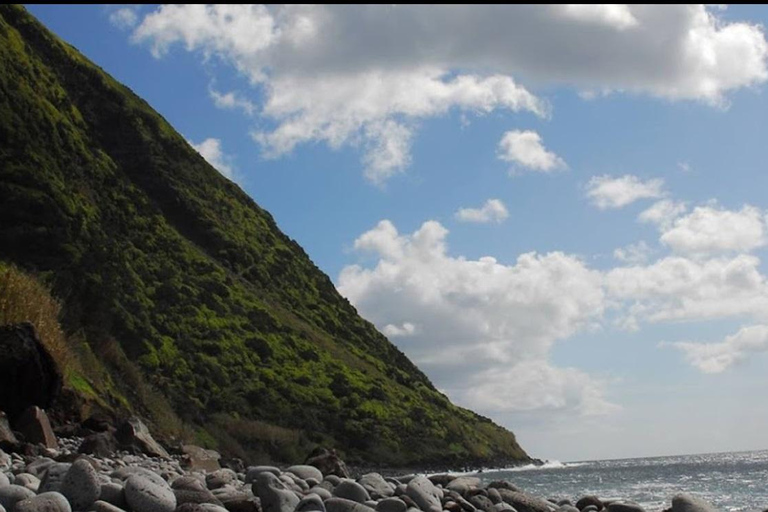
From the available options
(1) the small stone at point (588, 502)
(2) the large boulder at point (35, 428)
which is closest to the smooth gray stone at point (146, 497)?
(2) the large boulder at point (35, 428)

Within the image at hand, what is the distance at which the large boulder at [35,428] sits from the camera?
16.8m

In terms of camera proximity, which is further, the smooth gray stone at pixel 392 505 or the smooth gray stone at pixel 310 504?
the smooth gray stone at pixel 392 505

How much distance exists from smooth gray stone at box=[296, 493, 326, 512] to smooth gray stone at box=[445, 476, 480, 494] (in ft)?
16.4

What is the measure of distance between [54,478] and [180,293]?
70222 millimetres

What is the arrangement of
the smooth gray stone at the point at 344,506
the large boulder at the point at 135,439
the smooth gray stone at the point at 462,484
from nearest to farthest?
the smooth gray stone at the point at 344,506, the smooth gray stone at the point at 462,484, the large boulder at the point at 135,439

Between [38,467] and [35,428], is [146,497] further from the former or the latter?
[35,428]

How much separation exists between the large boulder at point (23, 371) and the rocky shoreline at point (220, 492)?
9.01 ft

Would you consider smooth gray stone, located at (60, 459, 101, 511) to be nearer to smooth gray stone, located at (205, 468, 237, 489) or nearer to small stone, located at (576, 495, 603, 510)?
smooth gray stone, located at (205, 468, 237, 489)

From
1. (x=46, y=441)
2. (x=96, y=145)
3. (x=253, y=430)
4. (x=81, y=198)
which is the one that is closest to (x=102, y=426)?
(x=46, y=441)

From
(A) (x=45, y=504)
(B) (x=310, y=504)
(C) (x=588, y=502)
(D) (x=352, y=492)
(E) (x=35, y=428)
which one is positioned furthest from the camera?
(C) (x=588, y=502)

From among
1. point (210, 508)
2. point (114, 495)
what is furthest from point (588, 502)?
point (114, 495)

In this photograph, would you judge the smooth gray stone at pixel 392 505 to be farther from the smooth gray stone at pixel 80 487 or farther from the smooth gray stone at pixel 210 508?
the smooth gray stone at pixel 80 487

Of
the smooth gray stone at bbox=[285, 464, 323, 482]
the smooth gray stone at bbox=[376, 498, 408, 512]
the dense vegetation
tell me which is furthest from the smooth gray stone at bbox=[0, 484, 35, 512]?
the dense vegetation

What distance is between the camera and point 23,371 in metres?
19.3
